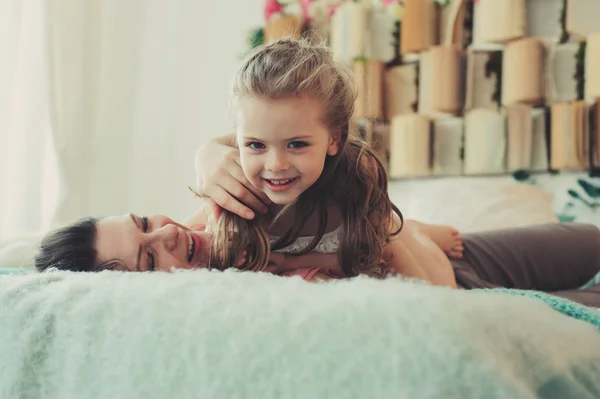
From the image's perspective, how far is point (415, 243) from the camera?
1.27m

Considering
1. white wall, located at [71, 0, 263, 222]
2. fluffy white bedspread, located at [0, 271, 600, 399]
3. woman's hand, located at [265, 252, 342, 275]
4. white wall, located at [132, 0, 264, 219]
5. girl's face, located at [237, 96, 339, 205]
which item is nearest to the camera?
fluffy white bedspread, located at [0, 271, 600, 399]

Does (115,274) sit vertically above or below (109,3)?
below

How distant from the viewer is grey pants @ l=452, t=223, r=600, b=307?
1.54m

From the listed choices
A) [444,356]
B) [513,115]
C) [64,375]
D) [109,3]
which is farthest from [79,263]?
[109,3]

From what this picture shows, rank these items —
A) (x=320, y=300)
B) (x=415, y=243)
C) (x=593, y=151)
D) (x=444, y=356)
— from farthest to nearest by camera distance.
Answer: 1. (x=593, y=151)
2. (x=415, y=243)
3. (x=320, y=300)
4. (x=444, y=356)

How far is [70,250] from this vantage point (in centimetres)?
103

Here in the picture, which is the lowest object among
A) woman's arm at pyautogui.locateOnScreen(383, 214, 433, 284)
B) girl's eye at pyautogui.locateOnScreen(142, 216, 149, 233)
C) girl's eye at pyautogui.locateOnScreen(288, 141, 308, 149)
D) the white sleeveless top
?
woman's arm at pyautogui.locateOnScreen(383, 214, 433, 284)

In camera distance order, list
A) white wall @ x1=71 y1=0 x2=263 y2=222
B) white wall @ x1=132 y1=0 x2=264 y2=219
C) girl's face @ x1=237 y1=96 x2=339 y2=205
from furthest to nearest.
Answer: white wall @ x1=132 y1=0 x2=264 y2=219 < white wall @ x1=71 y1=0 x2=263 y2=222 < girl's face @ x1=237 y1=96 x2=339 y2=205

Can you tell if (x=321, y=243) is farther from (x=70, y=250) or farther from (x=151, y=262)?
(x=70, y=250)

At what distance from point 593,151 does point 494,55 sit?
485mm

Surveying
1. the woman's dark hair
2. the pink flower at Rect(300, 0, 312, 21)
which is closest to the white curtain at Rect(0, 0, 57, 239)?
the pink flower at Rect(300, 0, 312, 21)

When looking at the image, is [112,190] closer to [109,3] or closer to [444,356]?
[109,3]

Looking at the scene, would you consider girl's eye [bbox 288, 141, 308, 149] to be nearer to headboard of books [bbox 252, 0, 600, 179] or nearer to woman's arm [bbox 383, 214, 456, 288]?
woman's arm [bbox 383, 214, 456, 288]

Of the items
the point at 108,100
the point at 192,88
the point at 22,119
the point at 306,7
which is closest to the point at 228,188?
the point at 22,119
